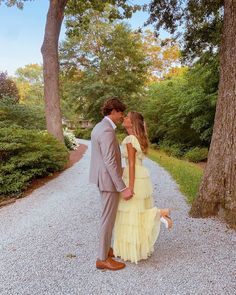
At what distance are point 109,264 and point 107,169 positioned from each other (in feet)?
3.41

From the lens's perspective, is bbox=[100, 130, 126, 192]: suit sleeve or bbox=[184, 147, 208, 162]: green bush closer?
bbox=[100, 130, 126, 192]: suit sleeve

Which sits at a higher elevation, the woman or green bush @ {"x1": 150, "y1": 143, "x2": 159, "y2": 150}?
the woman

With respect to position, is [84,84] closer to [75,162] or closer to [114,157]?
[75,162]

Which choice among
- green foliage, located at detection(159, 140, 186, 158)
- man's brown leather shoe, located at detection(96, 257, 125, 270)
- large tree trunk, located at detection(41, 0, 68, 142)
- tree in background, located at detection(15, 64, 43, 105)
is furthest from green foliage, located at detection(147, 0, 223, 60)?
tree in background, located at detection(15, 64, 43, 105)

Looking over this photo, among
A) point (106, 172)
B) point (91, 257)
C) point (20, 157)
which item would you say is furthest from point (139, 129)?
point (20, 157)

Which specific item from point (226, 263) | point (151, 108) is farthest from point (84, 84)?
point (226, 263)

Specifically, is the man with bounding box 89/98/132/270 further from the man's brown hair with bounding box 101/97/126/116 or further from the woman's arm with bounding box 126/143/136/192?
the woman's arm with bounding box 126/143/136/192

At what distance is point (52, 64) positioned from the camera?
1009 centimetres

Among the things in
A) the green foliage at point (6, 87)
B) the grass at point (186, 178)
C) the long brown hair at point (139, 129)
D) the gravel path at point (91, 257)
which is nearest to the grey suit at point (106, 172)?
the long brown hair at point (139, 129)

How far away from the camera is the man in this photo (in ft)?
9.30

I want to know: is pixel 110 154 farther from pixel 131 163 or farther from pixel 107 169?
pixel 131 163

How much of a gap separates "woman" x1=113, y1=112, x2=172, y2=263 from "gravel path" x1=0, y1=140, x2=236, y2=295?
27 centimetres

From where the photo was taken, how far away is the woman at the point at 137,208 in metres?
3.05

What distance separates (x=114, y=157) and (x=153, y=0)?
6.08 meters
